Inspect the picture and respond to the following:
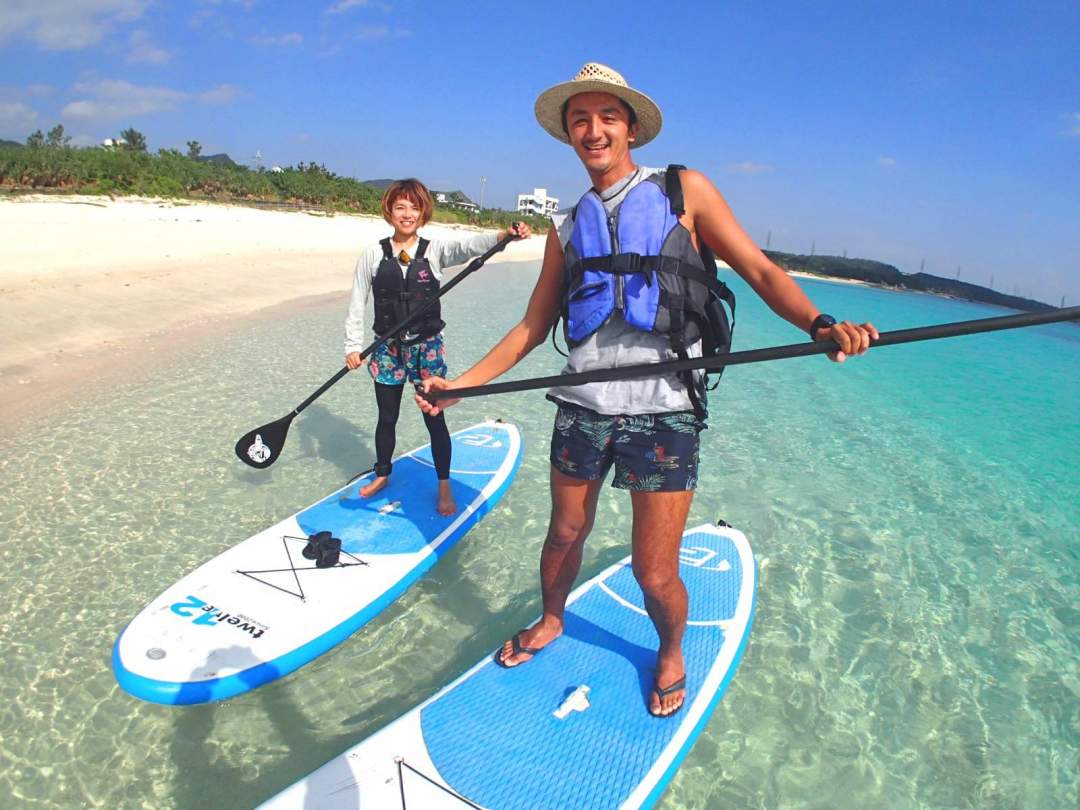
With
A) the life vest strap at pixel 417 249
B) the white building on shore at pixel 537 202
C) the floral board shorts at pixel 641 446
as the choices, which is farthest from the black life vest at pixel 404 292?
the white building on shore at pixel 537 202

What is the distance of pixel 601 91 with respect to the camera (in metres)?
2.25

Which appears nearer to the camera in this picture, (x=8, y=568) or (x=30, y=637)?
(x=30, y=637)

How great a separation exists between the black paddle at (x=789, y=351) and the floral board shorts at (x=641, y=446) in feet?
0.63

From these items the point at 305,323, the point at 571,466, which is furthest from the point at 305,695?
the point at 305,323

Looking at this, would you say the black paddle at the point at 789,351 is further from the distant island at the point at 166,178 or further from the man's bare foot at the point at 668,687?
the distant island at the point at 166,178

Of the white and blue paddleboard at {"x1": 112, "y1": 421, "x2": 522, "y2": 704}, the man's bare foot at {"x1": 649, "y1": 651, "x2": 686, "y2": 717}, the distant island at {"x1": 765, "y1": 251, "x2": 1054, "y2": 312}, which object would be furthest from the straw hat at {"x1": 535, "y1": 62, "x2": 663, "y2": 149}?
the distant island at {"x1": 765, "y1": 251, "x2": 1054, "y2": 312}

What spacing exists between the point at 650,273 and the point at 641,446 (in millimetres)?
653

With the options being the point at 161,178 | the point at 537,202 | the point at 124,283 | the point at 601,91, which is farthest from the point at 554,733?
the point at 537,202

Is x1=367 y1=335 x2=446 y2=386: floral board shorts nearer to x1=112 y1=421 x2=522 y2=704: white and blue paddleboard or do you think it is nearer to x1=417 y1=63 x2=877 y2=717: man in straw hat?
x1=112 y1=421 x2=522 y2=704: white and blue paddleboard

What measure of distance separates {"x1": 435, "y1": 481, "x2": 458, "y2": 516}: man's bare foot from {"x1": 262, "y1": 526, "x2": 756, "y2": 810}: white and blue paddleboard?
1.42 meters

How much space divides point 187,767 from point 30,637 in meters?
1.43

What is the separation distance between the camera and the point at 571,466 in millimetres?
2543

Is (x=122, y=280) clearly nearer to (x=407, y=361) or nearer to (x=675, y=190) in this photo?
(x=407, y=361)

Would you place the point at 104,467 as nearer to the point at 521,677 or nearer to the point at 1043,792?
the point at 521,677
